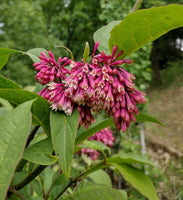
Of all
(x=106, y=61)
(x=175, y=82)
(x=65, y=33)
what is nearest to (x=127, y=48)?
(x=106, y=61)

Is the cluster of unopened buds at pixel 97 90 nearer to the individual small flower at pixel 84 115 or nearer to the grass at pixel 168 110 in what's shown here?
the individual small flower at pixel 84 115

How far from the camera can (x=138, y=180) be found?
1009 mm

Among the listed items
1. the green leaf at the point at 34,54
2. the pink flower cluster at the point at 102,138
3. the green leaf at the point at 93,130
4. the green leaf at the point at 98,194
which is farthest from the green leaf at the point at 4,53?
the pink flower cluster at the point at 102,138

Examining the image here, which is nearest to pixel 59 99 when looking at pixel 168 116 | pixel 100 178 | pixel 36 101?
pixel 36 101

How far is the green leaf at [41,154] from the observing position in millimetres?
672

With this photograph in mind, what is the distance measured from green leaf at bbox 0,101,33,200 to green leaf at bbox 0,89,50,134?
0.45 ft

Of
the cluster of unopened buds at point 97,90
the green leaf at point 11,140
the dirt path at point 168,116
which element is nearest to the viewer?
the green leaf at point 11,140

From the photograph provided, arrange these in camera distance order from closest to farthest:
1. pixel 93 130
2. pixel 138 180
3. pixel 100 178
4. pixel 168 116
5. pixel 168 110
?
pixel 93 130
pixel 138 180
pixel 100 178
pixel 168 116
pixel 168 110

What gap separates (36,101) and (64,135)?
0.14 m

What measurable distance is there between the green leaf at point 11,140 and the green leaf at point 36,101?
14 cm

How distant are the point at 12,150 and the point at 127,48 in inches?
19.0

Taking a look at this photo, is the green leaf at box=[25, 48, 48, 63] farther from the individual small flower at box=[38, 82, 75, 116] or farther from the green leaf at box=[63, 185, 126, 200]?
the green leaf at box=[63, 185, 126, 200]

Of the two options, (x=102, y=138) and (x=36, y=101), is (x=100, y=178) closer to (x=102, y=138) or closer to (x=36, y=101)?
(x=102, y=138)

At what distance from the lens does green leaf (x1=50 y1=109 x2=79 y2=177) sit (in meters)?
0.64
